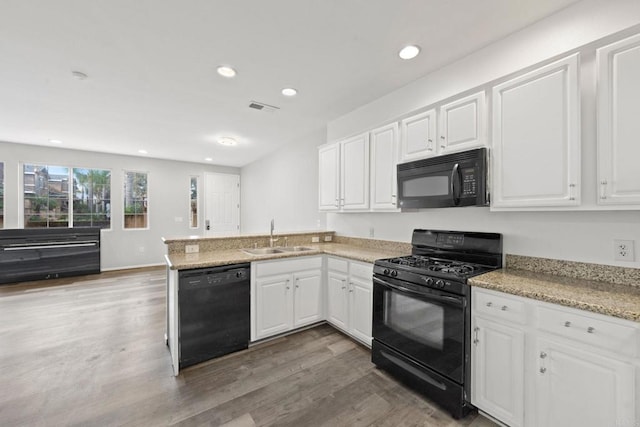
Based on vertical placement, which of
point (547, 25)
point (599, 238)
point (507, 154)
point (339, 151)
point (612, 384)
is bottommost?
Answer: point (612, 384)

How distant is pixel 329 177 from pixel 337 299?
1.51 metres

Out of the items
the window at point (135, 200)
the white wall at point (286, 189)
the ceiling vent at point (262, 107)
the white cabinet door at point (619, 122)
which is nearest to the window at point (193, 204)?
the window at point (135, 200)

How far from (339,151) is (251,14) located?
173 centimetres

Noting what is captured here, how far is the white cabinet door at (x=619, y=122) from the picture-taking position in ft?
4.50

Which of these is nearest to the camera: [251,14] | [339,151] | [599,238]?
[599,238]

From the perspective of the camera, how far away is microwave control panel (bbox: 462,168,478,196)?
1970 millimetres

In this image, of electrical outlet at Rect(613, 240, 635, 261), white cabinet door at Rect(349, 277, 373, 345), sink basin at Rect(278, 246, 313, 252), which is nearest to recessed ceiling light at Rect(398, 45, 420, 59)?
electrical outlet at Rect(613, 240, 635, 261)

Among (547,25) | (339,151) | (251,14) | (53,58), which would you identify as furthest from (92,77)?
(547,25)

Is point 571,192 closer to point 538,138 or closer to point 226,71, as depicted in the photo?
point 538,138

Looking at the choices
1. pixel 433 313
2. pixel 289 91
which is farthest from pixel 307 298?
pixel 289 91

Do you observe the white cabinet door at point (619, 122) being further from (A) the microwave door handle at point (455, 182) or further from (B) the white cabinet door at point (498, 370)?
(B) the white cabinet door at point (498, 370)

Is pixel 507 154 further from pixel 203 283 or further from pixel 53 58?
pixel 53 58

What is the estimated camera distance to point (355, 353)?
2.56 meters

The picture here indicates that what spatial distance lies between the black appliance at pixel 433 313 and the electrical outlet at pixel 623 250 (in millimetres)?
601
